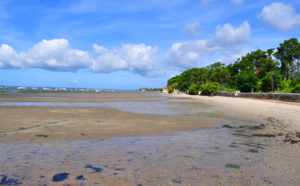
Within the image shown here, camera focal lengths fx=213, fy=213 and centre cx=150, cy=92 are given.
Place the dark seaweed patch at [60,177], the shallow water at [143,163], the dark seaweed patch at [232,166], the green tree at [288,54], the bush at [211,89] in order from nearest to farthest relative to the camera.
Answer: the dark seaweed patch at [60,177], the shallow water at [143,163], the dark seaweed patch at [232,166], the bush at [211,89], the green tree at [288,54]

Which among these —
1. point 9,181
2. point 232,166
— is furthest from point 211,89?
point 9,181

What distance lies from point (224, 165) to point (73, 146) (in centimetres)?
483

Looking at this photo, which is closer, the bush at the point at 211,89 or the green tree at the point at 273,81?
the green tree at the point at 273,81

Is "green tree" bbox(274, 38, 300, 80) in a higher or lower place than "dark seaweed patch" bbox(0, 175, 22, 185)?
higher

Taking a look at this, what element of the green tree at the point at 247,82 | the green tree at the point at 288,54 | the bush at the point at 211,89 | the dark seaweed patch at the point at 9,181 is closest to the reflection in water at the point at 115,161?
the dark seaweed patch at the point at 9,181

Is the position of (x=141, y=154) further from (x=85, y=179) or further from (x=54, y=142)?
(x=54, y=142)

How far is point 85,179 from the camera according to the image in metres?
4.42

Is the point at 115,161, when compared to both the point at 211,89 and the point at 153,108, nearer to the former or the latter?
the point at 153,108

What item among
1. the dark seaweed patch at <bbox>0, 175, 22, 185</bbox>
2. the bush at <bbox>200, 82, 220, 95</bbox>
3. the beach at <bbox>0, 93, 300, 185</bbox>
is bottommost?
the beach at <bbox>0, 93, 300, 185</bbox>

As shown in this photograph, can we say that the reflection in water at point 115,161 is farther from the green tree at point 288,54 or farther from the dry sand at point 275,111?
the green tree at point 288,54

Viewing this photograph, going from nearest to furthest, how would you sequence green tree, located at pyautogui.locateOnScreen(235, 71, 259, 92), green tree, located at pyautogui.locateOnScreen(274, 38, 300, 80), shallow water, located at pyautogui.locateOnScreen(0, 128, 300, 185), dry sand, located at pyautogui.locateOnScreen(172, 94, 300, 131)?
1. shallow water, located at pyautogui.locateOnScreen(0, 128, 300, 185)
2. dry sand, located at pyautogui.locateOnScreen(172, 94, 300, 131)
3. green tree, located at pyautogui.locateOnScreen(235, 71, 259, 92)
4. green tree, located at pyautogui.locateOnScreen(274, 38, 300, 80)

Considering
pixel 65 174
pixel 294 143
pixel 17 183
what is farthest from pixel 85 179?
pixel 294 143

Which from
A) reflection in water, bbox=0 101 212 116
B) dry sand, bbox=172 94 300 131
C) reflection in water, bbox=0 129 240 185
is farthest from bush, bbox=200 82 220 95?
reflection in water, bbox=0 129 240 185

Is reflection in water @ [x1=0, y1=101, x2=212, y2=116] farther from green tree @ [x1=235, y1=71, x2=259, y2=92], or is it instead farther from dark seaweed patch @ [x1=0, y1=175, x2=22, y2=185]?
green tree @ [x1=235, y1=71, x2=259, y2=92]
